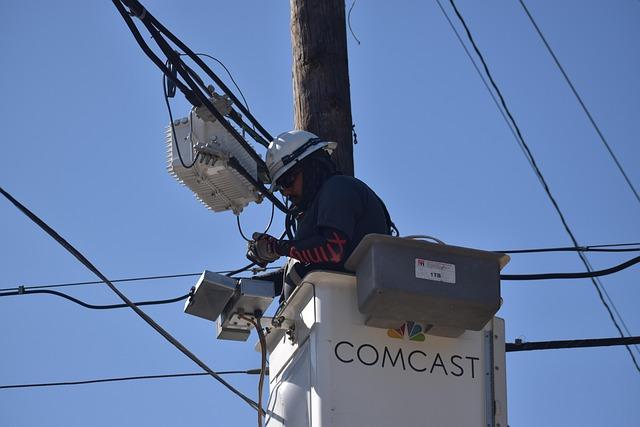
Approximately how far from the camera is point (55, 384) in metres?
11.2

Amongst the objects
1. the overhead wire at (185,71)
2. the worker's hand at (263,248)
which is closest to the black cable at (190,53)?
the overhead wire at (185,71)

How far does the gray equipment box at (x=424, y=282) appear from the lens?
638 centimetres

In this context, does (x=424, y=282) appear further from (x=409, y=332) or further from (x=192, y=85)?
(x=192, y=85)

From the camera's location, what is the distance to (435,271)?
21.2 ft

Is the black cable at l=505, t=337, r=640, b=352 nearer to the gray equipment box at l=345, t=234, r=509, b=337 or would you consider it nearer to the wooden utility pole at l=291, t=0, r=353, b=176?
the wooden utility pole at l=291, t=0, r=353, b=176

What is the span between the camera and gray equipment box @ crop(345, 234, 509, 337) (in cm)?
638

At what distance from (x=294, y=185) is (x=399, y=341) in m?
1.40

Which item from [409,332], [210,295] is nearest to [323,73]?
[210,295]

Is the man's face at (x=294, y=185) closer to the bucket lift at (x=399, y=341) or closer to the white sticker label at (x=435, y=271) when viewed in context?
the bucket lift at (x=399, y=341)

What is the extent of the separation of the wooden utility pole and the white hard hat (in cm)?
48

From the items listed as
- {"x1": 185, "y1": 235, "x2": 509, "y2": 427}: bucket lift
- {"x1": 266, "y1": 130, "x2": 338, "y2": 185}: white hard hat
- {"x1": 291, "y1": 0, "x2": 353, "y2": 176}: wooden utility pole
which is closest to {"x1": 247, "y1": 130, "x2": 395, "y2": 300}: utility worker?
{"x1": 266, "y1": 130, "x2": 338, "y2": 185}: white hard hat

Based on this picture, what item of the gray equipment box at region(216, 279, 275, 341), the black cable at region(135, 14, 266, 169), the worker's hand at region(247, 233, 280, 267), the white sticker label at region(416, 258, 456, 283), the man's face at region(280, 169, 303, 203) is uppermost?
the black cable at region(135, 14, 266, 169)

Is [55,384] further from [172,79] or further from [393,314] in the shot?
[393,314]

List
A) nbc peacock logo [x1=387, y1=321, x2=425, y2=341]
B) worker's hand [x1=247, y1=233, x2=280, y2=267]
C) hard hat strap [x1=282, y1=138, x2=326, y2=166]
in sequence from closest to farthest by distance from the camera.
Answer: nbc peacock logo [x1=387, y1=321, x2=425, y2=341], worker's hand [x1=247, y1=233, x2=280, y2=267], hard hat strap [x1=282, y1=138, x2=326, y2=166]
